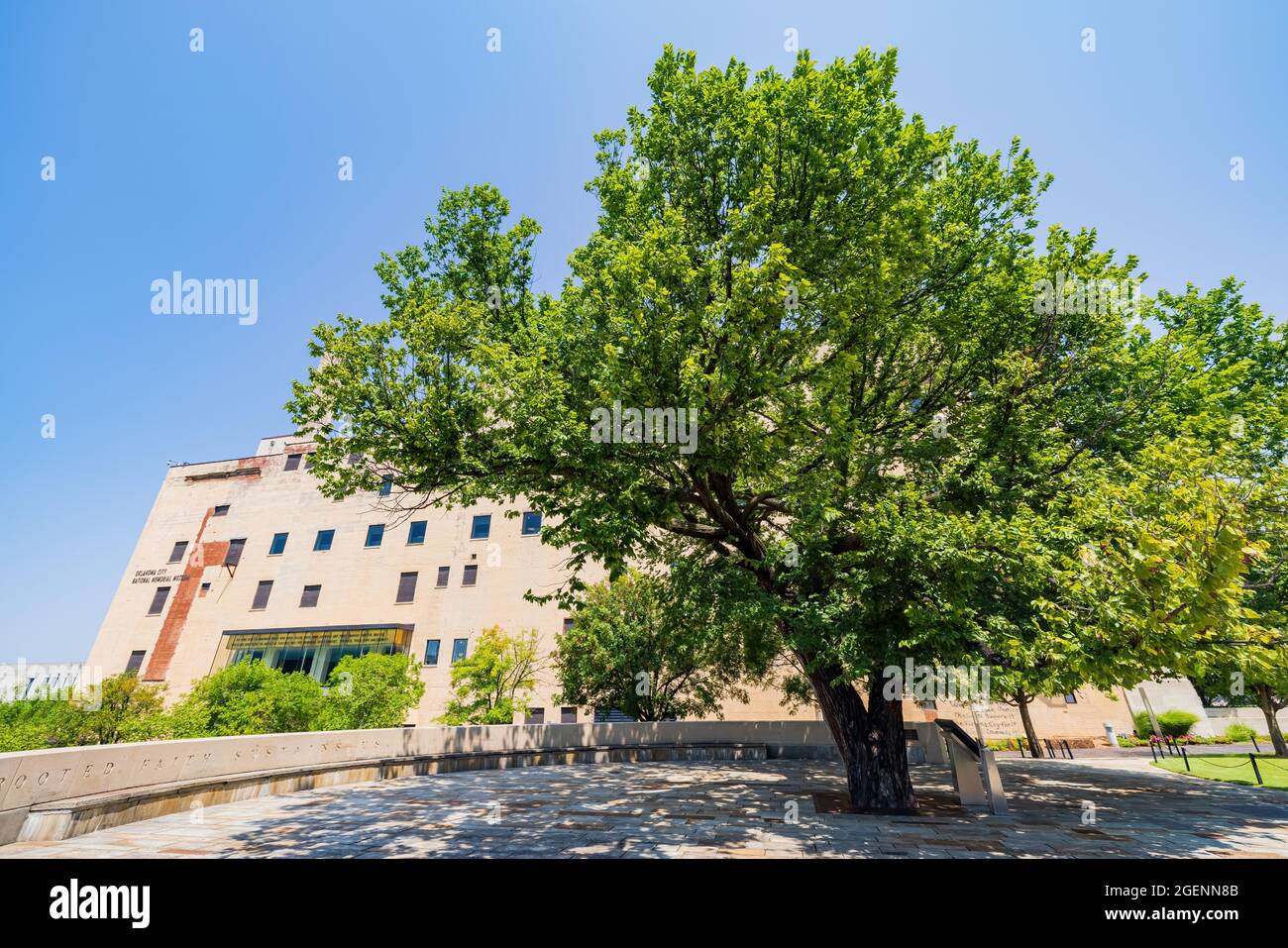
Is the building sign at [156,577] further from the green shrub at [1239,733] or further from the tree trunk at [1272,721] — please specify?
the green shrub at [1239,733]

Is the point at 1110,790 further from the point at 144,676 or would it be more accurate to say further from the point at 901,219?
the point at 144,676

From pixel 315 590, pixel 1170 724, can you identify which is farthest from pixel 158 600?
pixel 1170 724

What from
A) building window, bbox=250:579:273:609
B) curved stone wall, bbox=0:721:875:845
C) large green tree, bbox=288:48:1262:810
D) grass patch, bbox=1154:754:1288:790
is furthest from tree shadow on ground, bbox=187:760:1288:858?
building window, bbox=250:579:273:609

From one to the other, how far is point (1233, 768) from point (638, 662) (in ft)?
73.8

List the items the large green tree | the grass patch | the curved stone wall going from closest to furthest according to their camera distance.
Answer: the curved stone wall, the large green tree, the grass patch

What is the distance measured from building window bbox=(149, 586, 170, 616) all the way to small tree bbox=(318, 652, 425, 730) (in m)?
27.8

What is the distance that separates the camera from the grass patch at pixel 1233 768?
676 inches

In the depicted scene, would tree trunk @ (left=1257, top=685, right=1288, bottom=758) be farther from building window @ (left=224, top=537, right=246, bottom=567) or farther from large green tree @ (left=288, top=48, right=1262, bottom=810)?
building window @ (left=224, top=537, right=246, bottom=567)

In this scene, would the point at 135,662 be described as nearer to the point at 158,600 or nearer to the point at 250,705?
the point at 158,600

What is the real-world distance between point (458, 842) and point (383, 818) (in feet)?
8.39

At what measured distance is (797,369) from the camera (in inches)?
392

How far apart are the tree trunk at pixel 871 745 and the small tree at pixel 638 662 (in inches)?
388

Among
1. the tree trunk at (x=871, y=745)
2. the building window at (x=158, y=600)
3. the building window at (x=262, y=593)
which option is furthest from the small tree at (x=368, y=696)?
the building window at (x=158, y=600)

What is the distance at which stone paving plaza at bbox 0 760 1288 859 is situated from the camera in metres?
7.48
